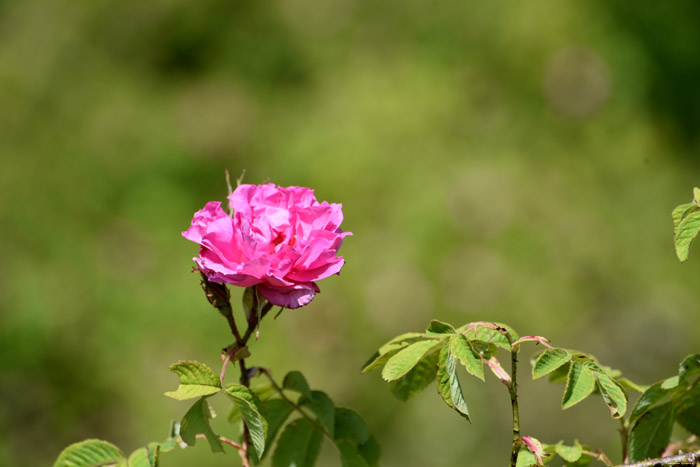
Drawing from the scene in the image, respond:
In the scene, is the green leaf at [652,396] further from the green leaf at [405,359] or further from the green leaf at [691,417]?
the green leaf at [405,359]

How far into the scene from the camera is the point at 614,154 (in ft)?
9.15

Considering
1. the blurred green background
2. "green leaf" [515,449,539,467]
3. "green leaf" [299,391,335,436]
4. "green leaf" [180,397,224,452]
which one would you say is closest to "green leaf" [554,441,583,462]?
"green leaf" [515,449,539,467]

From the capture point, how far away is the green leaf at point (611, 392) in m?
0.76

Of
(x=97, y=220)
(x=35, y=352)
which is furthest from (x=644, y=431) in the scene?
(x=97, y=220)

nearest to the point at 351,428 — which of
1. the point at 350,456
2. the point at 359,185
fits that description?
the point at 350,456

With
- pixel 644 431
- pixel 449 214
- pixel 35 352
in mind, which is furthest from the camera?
pixel 449 214

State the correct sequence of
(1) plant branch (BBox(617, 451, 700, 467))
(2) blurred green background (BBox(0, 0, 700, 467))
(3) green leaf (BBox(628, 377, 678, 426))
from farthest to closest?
(2) blurred green background (BBox(0, 0, 700, 467))
(3) green leaf (BBox(628, 377, 678, 426))
(1) plant branch (BBox(617, 451, 700, 467))

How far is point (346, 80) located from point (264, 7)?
1.73 feet

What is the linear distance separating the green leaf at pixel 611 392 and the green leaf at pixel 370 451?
266 mm

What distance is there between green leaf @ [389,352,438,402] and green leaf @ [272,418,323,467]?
0.12 meters

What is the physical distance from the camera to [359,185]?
268 centimetres

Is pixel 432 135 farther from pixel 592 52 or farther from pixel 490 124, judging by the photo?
pixel 592 52

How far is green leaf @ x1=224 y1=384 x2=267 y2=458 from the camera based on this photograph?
29.9 inches

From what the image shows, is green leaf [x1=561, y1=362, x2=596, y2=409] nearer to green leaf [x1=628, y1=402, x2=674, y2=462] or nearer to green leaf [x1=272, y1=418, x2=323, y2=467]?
green leaf [x1=628, y1=402, x2=674, y2=462]
